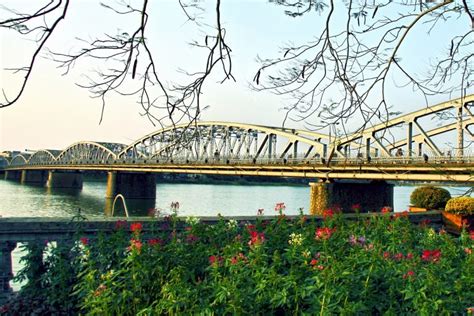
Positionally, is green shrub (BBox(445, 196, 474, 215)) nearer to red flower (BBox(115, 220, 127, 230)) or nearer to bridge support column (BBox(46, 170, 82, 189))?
red flower (BBox(115, 220, 127, 230))

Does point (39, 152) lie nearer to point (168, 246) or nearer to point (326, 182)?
point (326, 182)

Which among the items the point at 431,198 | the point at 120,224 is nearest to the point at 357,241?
the point at 120,224

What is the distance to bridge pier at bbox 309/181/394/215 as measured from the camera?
43.3 meters

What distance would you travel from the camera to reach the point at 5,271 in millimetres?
7152

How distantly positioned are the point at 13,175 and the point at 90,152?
136ft

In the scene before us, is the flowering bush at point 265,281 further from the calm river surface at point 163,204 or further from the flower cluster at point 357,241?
the calm river surface at point 163,204

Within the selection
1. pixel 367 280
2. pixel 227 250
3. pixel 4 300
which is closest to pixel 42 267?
pixel 4 300

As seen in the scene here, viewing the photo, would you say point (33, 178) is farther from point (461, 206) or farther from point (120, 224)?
point (120, 224)

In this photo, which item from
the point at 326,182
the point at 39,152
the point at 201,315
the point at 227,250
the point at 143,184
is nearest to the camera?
the point at 201,315

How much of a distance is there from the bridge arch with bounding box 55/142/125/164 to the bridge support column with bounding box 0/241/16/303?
103m

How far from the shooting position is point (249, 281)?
485 cm

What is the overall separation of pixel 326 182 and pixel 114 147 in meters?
90.4

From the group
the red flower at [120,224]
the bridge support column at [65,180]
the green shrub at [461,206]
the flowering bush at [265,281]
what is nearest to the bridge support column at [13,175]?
the bridge support column at [65,180]

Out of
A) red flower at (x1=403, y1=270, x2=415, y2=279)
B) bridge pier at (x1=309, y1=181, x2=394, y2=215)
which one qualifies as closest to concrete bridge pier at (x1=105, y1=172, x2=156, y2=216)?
bridge pier at (x1=309, y1=181, x2=394, y2=215)
